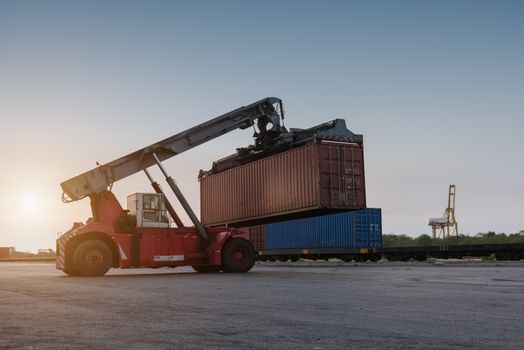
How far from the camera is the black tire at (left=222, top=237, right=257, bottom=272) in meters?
19.0

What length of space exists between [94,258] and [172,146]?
459 centimetres

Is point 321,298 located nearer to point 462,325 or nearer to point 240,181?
point 462,325

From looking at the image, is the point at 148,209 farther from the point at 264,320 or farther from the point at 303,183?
the point at 264,320

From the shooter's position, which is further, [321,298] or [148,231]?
[148,231]

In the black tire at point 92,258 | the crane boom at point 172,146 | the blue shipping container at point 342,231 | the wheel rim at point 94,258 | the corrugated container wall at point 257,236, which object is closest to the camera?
the black tire at point 92,258

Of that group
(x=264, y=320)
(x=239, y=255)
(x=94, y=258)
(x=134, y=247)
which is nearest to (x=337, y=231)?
(x=239, y=255)

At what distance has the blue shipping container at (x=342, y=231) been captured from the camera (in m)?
32.5

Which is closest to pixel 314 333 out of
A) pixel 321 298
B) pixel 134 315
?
pixel 134 315

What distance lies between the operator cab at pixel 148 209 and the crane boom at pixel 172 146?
1.01m

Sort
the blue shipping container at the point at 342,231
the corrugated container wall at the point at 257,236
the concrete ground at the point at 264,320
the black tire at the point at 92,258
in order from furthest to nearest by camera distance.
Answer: the corrugated container wall at the point at 257,236, the blue shipping container at the point at 342,231, the black tire at the point at 92,258, the concrete ground at the point at 264,320

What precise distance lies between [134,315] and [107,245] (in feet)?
36.7

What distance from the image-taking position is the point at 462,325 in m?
5.94

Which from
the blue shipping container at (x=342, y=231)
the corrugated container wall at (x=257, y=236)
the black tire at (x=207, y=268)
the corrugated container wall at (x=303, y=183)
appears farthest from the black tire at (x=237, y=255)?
the corrugated container wall at (x=257, y=236)

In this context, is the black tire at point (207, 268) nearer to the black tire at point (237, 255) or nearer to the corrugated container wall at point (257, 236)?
the black tire at point (237, 255)
